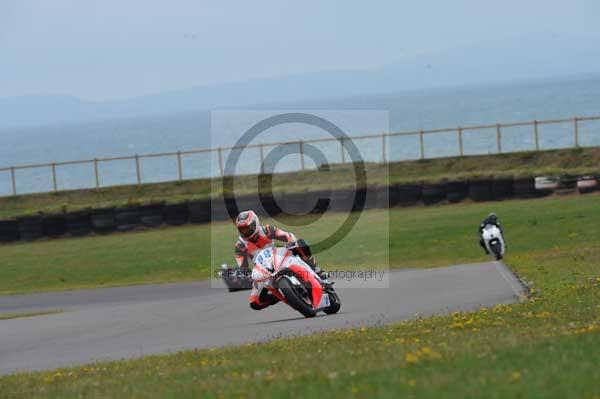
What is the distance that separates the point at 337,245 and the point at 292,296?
17045mm

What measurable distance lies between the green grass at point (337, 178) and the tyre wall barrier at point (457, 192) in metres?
0.44

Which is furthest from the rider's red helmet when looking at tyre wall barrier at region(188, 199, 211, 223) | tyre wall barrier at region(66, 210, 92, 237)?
tyre wall barrier at region(66, 210, 92, 237)

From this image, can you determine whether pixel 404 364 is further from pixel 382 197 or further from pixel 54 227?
pixel 54 227

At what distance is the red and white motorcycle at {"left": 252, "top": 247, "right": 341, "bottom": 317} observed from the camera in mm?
13938

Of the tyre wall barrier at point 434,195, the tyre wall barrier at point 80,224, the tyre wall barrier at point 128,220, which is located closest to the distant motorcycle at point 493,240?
the tyre wall barrier at point 434,195

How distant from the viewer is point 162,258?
30.8 m

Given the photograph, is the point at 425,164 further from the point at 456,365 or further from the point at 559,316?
the point at 456,365

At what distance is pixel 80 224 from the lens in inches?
1441

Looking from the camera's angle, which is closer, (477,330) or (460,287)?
(477,330)

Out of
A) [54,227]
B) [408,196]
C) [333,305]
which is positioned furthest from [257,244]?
[54,227]

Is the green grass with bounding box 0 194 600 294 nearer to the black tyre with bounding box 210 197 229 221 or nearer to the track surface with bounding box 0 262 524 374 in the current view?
the black tyre with bounding box 210 197 229 221

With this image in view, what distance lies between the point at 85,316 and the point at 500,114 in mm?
127595

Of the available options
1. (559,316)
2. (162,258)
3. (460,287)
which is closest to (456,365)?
(559,316)

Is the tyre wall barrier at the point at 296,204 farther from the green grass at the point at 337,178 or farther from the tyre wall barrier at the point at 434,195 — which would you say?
the tyre wall barrier at the point at 434,195
